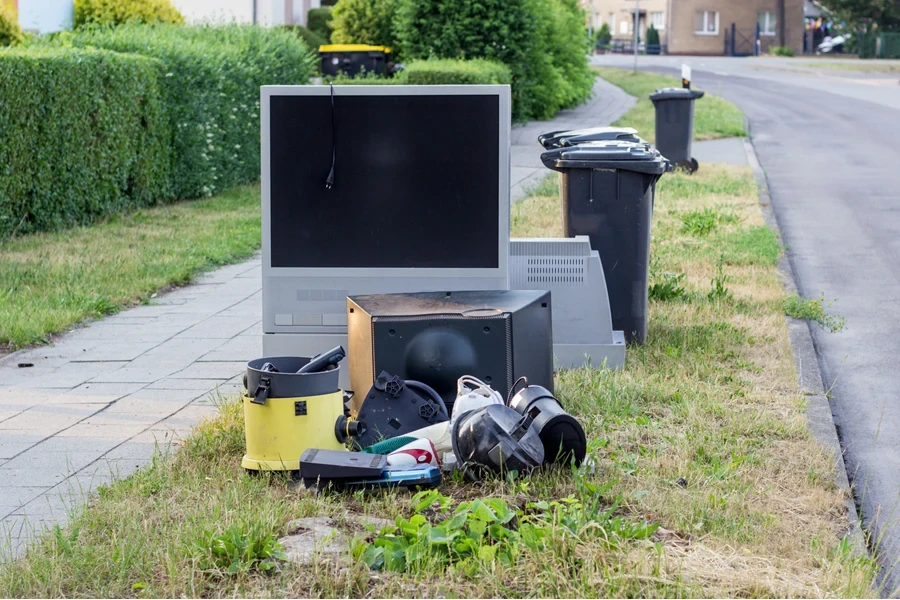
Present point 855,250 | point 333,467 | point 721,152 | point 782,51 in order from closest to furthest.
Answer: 1. point 333,467
2. point 855,250
3. point 721,152
4. point 782,51

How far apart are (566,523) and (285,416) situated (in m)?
1.22

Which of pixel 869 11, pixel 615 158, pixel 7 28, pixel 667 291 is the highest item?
pixel 869 11

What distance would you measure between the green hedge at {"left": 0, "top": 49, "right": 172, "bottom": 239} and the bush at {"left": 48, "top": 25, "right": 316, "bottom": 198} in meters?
0.48

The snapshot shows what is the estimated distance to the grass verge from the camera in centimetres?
342

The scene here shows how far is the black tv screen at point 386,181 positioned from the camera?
5.33 m

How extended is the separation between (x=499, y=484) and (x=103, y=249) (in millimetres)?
6833

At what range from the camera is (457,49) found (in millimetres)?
25250

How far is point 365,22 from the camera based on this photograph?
3069cm

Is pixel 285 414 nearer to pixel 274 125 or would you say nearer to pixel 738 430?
pixel 274 125

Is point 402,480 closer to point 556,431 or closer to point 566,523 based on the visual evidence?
point 556,431

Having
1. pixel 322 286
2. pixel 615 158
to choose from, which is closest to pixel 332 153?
pixel 322 286

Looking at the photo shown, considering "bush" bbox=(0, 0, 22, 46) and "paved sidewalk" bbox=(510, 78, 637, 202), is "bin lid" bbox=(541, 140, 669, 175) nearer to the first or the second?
"paved sidewalk" bbox=(510, 78, 637, 202)

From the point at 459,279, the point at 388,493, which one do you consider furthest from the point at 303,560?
the point at 459,279

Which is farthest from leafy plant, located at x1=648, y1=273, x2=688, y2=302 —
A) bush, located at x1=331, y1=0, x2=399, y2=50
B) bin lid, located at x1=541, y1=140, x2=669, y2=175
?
bush, located at x1=331, y1=0, x2=399, y2=50
